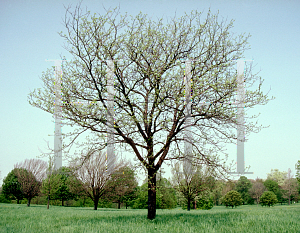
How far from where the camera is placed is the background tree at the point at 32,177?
Result: 37.1 m

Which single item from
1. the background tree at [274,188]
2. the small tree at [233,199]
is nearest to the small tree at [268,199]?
the small tree at [233,199]

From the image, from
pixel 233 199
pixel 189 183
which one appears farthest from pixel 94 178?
pixel 233 199

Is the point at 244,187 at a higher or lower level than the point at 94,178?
lower

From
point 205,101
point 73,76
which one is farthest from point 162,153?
point 73,76

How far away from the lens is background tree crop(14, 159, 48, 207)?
37.1 m

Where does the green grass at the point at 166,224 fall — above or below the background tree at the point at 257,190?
above

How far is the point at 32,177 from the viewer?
3916 centimetres

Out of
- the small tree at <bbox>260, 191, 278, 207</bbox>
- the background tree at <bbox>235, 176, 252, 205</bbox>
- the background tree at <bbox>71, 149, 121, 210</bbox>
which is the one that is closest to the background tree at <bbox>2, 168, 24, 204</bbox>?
the background tree at <bbox>71, 149, 121, 210</bbox>

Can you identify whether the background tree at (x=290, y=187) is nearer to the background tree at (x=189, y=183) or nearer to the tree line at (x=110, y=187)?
the tree line at (x=110, y=187)

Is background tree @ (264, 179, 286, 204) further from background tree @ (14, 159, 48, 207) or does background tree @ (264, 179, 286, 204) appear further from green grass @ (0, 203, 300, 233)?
green grass @ (0, 203, 300, 233)

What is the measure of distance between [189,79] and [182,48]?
183cm

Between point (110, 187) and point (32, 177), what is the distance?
1619 centimetres

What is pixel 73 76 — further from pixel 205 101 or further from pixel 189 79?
pixel 205 101

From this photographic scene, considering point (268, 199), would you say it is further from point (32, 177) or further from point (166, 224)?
point (166, 224)
